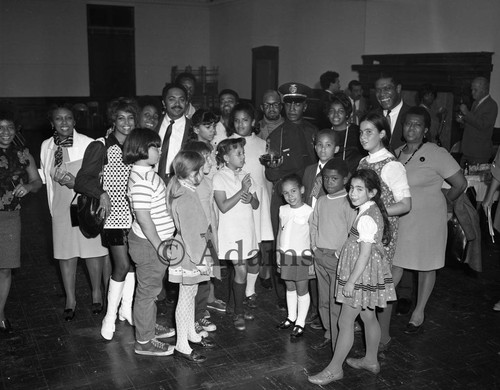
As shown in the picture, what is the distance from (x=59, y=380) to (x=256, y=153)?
6.84 feet

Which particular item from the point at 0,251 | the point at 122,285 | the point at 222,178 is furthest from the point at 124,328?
the point at 222,178

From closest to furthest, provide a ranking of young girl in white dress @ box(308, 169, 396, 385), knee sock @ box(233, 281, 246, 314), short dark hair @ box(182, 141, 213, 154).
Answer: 1. young girl in white dress @ box(308, 169, 396, 385)
2. short dark hair @ box(182, 141, 213, 154)
3. knee sock @ box(233, 281, 246, 314)

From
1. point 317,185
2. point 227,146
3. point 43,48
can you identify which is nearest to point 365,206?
point 317,185

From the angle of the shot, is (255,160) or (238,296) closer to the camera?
(238,296)

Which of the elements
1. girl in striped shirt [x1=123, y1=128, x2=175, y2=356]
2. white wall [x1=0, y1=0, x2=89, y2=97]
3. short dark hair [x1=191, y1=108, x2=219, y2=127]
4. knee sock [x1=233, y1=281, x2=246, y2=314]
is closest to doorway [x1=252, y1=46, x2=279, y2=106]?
white wall [x1=0, y1=0, x2=89, y2=97]

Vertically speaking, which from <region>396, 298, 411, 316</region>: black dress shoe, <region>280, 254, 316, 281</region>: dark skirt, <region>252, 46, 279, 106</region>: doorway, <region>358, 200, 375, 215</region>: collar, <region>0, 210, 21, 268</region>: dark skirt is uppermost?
<region>252, 46, 279, 106</region>: doorway

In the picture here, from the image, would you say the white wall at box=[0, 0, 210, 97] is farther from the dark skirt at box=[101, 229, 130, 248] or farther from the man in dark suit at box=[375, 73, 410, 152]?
the man in dark suit at box=[375, 73, 410, 152]

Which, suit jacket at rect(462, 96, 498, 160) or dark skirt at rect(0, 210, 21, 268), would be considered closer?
dark skirt at rect(0, 210, 21, 268)

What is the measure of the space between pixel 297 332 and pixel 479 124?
4260 mm

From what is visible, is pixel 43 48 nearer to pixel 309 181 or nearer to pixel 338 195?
pixel 309 181

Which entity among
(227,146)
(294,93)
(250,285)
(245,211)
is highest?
(294,93)

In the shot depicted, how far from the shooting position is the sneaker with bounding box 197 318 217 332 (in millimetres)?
4082

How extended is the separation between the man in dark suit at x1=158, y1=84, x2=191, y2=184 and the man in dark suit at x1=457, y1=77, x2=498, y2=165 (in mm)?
3932

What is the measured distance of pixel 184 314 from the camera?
3.64 meters
